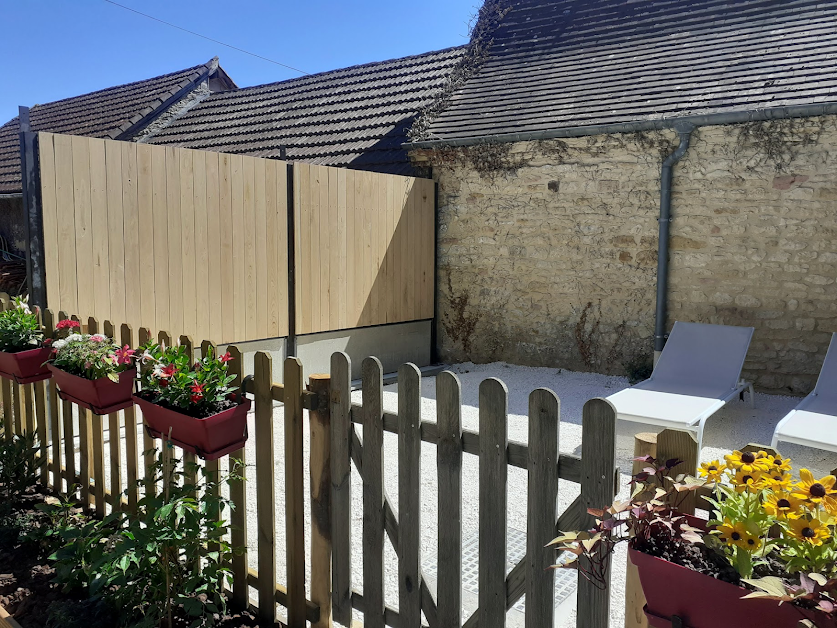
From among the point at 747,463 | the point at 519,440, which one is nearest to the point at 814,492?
the point at 747,463

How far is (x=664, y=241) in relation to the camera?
23.3ft

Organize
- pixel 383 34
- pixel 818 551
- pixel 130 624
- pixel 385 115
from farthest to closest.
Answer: pixel 383 34, pixel 385 115, pixel 130 624, pixel 818 551

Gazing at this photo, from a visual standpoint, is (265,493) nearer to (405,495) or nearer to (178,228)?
(405,495)

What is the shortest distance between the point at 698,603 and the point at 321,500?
146 centimetres

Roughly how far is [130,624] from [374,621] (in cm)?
88

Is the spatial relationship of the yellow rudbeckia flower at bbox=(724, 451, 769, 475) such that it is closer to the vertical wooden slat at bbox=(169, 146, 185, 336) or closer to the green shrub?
the green shrub

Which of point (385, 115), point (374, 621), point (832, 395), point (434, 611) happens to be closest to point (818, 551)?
point (434, 611)

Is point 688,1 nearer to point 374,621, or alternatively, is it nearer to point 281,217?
point 281,217

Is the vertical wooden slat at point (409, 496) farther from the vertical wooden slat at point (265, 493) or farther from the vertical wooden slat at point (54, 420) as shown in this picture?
the vertical wooden slat at point (54, 420)

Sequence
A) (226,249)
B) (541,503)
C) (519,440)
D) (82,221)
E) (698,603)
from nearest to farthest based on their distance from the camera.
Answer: (698,603), (541,503), (519,440), (82,221), (226,249)

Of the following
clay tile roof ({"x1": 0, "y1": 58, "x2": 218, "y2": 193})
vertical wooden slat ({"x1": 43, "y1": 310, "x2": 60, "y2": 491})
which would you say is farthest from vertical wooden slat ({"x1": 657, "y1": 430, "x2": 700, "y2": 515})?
clay tile roof ({"x1": 0, "y1": 58, "x2": 218, "y2": 193})

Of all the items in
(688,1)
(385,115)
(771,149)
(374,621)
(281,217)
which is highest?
(688,1)

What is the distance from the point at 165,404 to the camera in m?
2.57

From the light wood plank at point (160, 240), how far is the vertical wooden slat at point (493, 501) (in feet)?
14.3
